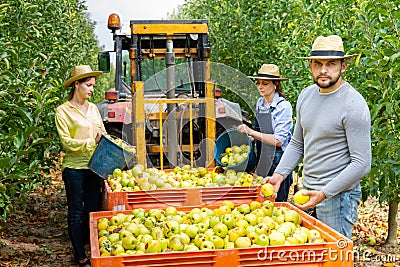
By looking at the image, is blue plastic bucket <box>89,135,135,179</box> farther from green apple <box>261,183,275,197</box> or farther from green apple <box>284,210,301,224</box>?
green apple <box>284,210,301,224</box>

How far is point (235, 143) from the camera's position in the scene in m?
5.69

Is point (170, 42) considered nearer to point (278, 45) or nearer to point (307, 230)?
point (278, 45)

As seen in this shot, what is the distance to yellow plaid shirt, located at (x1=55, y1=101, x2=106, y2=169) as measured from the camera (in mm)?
5242

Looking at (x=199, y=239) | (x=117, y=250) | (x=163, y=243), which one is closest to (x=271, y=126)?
(x=199, y=239)

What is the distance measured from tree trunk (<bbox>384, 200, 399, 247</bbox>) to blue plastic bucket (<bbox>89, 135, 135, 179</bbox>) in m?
2.81

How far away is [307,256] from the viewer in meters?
2.99

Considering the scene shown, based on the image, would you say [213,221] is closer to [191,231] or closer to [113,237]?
[191,231]

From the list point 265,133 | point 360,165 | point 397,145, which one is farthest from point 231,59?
point 360,165

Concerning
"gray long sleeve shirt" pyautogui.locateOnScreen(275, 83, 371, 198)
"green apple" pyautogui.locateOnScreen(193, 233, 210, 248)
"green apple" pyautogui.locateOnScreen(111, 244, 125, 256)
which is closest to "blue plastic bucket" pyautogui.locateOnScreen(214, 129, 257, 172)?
"gray long sleeve shirt" pyautogui.locateOnScreen(275, 83, 371, 198)

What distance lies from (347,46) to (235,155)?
145 centimetres

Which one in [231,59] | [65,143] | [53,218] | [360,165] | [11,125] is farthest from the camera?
[231,59]

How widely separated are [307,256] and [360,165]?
654 mm

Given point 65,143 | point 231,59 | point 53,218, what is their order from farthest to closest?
point 231,59, point 53,218, point 65,143

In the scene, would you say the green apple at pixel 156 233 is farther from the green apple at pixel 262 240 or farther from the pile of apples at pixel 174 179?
the pile of apples at pixel 174 179
